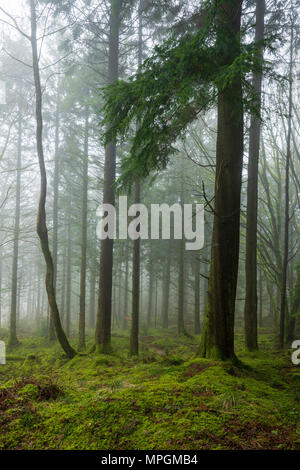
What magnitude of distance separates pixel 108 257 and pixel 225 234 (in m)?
4.71

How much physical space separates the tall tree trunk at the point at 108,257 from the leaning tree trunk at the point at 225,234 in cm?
411

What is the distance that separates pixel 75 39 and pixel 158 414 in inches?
428

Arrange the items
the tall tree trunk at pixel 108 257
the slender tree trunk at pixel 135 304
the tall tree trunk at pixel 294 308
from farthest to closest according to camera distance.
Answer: the slender tree trunk at pixel 135 304 → the tall tree trunk at pixel 294 308 → the tall tree trunk at pixel 108 257

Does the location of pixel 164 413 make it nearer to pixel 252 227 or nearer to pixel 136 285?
pixel 252 227

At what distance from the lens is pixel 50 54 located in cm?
1466

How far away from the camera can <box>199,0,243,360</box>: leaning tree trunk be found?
16.0 feet

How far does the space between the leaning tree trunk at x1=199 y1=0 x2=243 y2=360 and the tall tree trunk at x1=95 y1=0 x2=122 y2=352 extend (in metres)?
4.11

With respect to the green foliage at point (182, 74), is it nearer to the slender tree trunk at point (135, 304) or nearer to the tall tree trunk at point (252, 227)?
the tall tree trunk at point (252, 227)

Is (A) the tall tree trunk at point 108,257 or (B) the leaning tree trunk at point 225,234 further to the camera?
(A) the tall tree trunk at point 108,257

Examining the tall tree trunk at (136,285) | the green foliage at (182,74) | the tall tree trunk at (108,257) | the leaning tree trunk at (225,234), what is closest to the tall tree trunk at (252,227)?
the leaning tree trunk at (225,234)

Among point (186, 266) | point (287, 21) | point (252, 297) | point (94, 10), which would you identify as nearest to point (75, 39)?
point (94, 10)

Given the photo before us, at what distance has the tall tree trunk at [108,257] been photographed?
328 inches

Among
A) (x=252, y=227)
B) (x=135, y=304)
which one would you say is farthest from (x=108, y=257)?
(x=252, y=227)
